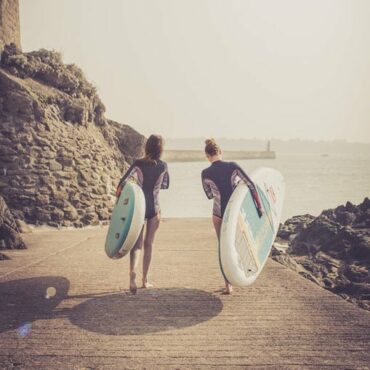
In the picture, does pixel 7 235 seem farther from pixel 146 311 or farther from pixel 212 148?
pixel 212 148

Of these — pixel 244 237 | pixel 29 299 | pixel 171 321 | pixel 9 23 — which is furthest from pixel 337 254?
pixel 9 23

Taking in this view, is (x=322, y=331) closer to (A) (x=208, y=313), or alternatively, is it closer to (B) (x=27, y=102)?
(A) (x=208, y=313)

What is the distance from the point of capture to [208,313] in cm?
409

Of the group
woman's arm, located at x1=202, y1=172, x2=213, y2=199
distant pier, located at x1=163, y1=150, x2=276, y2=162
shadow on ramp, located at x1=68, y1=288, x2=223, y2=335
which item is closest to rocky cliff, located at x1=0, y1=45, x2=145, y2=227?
shadow on ramp, located at x1=68, y1=288, x2=223, y2=335

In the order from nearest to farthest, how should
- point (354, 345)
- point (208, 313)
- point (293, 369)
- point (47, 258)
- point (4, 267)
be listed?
1. point (293, 369)
2. point (354, 345)
3. point (208, 313)
4. point (4, 267)
5. point (47, 258)

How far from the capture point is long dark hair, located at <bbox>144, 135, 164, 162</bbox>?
184 inches

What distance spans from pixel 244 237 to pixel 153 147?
4.75 ft

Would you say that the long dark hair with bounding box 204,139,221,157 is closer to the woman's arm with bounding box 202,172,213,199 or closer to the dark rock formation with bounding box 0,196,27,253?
the woman's arm with bounding box 202,172,213,199

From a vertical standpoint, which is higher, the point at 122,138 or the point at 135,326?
the point at 122,138

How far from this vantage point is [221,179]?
184 inches

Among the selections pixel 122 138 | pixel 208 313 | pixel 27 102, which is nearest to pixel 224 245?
pixel 208 313

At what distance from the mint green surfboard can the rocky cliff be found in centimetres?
639

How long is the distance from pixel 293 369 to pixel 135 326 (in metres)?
1.47

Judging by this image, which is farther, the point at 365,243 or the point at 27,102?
the point at 27,102
